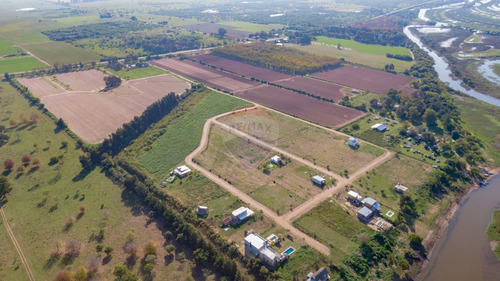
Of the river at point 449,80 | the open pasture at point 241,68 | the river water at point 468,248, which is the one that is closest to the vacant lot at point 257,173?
the river water at point 468,248

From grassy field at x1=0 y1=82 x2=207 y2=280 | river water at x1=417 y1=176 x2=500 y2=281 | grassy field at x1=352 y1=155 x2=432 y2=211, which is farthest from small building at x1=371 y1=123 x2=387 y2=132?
grassy field at x1=0 y1=82 x2=207 y2=280

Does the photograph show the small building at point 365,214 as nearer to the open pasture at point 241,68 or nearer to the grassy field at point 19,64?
→ the open pasture at point 241,68

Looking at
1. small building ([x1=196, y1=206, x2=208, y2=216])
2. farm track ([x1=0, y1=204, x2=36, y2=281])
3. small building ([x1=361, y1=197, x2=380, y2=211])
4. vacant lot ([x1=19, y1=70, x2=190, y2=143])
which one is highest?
small building ([x1=361, y1=197, x2=380, y2=211])

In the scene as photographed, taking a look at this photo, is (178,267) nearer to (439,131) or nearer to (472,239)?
(472,239)

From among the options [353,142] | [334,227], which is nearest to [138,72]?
[353,142]

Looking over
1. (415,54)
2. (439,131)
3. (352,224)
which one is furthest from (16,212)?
(415,54)

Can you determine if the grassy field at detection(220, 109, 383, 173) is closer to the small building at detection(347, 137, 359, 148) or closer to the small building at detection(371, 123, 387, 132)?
the small building at detection(347, 137, 359, 148)
